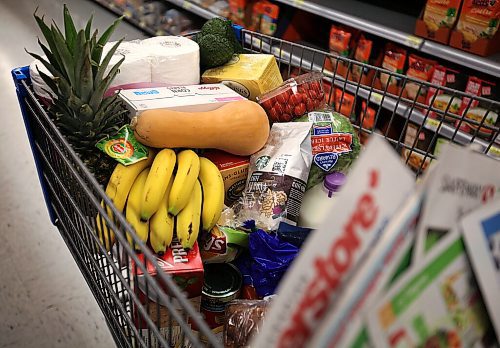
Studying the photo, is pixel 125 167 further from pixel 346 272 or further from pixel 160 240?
pixel 346 272

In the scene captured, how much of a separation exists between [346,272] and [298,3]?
2259 millimetres

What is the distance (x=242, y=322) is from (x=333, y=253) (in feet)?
1.80

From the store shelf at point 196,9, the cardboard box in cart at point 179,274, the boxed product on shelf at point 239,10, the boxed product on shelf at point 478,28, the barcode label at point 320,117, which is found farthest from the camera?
the store shelf at point 196,9

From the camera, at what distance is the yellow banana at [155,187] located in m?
0.87

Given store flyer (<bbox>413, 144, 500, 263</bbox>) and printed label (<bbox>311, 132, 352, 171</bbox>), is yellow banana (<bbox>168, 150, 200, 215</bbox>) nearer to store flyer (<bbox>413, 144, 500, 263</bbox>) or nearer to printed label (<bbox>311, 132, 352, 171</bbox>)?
printed label (<bbox>311, 132, 352, 171</bbox>)

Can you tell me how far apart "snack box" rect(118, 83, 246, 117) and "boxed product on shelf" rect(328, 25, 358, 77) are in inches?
52.4

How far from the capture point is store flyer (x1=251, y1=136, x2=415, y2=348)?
340 millimetres

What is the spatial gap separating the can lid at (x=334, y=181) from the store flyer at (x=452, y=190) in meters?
0.60

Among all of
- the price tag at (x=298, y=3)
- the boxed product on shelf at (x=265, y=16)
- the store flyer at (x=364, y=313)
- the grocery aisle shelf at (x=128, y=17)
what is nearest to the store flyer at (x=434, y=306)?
the store flyer at (x=364, y=313)

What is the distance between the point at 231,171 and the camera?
1085 millimetres

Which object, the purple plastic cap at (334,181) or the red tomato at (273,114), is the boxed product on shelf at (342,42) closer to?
the red tomato at (273,114)

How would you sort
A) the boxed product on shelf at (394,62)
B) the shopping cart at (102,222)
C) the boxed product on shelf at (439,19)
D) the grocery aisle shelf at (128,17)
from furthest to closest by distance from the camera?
the grocery aisle shelf at (128,17), the boxed product on shelf at (394,62), the boxed product on shelf at (439,19), the shopping cart at (102,222)

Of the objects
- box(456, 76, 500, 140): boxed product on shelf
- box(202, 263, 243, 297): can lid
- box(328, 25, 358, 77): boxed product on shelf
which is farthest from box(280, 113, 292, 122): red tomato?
box(328, 25, 358, 77): boxed product on shelf

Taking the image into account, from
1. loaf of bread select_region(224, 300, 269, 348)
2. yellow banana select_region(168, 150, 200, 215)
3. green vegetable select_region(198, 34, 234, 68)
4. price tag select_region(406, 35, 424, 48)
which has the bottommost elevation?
loaf of bread select_region(224, 300, 269, 348)
